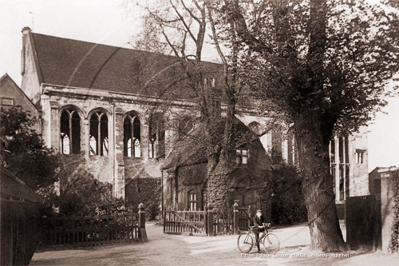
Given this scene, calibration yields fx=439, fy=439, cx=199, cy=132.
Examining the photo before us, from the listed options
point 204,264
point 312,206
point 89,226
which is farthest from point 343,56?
point 89,226

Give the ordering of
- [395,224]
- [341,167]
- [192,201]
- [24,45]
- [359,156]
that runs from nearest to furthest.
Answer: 1. [395,224]
2. [192,201]
3. [24,45]
4. [341,167]
5. [359,156]

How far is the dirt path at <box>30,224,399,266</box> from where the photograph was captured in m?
11.8

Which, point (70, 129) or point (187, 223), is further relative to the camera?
point (70, 129)

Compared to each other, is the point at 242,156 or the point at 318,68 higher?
the point at 318,68

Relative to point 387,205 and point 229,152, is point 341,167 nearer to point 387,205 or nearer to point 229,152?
point 229,152

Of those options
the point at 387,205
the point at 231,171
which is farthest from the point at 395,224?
the point at 231,171

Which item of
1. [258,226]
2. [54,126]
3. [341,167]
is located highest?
[54,126]

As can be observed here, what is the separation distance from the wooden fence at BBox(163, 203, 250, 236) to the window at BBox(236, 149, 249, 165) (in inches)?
199

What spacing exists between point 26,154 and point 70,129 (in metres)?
16.5

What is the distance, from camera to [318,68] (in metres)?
12.4

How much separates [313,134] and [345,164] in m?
32.1

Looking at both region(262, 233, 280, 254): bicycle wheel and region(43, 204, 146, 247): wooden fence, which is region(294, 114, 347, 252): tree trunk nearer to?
region(262, 233, 280, 254): bicycle wheel

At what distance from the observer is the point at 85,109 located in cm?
3416

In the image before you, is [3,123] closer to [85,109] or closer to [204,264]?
[204,264]
